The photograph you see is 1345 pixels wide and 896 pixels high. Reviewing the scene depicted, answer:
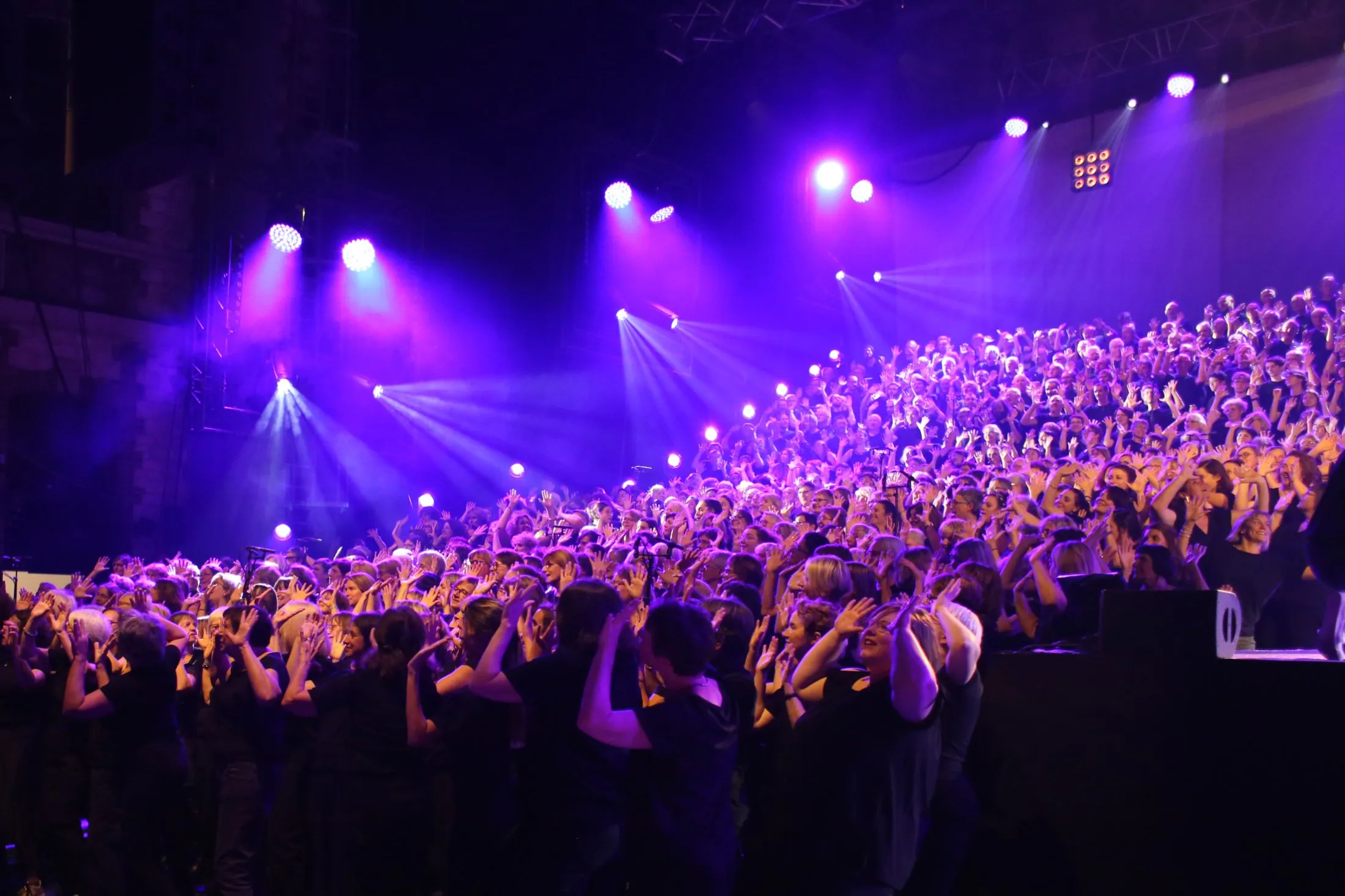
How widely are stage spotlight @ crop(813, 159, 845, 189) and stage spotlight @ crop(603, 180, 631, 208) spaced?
16.5 feet

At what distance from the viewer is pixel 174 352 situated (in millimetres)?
15438

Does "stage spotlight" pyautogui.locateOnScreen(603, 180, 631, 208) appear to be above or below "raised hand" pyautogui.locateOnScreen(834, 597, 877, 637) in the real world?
above

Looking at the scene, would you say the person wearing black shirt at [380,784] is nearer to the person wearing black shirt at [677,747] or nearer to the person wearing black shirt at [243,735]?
the person wearing black shirt at [243,735]

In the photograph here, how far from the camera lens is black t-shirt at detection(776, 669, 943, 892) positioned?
11.2ft

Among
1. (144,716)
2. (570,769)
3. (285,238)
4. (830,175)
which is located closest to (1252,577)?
(570,769)

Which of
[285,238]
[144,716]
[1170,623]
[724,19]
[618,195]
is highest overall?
[724,19]

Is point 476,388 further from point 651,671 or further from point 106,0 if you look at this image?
point 651,671

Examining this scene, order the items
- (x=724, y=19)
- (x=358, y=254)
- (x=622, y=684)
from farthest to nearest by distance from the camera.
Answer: (x=358, y=254) → (x=724, y=19) → (x=622, y=684)

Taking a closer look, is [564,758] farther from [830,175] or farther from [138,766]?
[830,175]

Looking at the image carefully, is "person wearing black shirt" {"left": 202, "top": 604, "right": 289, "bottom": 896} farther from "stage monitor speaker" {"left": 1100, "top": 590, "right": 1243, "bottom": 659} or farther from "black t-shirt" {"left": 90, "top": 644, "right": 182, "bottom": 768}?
"stage monitor speaker" {"left": 1100, "top": 590, "right": 1243, "bottom": 659}

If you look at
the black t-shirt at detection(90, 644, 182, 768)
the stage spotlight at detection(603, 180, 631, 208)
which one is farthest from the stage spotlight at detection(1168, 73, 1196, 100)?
the black t-shirt at detection(90, 644, 182, 768)

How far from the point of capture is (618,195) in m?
16.9

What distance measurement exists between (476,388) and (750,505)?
27.2ft

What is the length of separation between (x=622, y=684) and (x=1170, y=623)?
1.82 m
